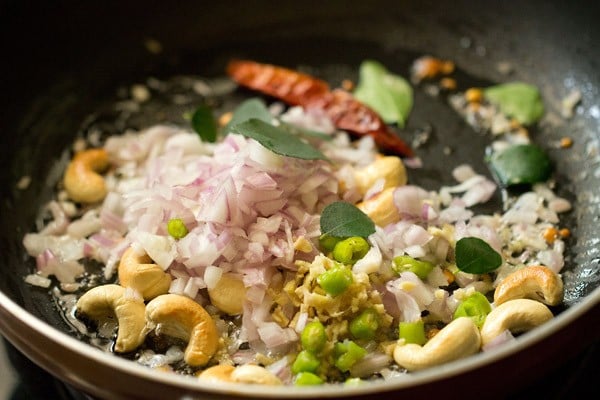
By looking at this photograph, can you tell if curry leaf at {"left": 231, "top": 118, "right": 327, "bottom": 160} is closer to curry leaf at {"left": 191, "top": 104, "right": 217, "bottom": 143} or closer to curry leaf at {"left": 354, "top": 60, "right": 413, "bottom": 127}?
curry leaf at {"left": 191, "top": 104, "right": 217, "bottom": 143}

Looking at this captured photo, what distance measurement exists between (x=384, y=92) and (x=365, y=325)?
628mm

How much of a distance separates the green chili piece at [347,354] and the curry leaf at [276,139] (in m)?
0.32

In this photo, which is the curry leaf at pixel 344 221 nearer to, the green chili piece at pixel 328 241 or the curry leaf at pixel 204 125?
the green chili piece at pixel 328 241

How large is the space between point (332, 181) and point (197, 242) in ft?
0.85

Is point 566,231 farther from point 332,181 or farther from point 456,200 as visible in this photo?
point 332,181

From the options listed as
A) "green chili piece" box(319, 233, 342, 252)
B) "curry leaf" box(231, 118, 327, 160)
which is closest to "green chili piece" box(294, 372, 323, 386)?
"green chili piece" box(319, 233, 342, 252)

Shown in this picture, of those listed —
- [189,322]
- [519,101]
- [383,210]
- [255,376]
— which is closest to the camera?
[255,376]

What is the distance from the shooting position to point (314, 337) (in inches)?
39.8

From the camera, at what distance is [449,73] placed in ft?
5.14

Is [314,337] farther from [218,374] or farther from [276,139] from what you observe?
[276,139]

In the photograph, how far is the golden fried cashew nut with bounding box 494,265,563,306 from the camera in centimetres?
→ 110

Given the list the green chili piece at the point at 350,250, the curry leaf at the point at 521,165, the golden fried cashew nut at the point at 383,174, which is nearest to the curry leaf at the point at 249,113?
the golden fried cashew nut at the point at 383,174

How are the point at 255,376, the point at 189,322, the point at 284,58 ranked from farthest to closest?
1. the point at 284,58
2. the point at 189,322
3. the point at 255,376

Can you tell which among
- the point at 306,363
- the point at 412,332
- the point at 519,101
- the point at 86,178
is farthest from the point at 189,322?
the point at 519,101
